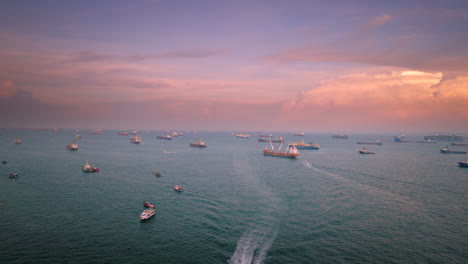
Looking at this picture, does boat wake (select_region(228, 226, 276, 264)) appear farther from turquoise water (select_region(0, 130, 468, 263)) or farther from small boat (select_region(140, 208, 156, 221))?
small boat (select_region(140, 208, 156, 221))

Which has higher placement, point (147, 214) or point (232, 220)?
point (232, 220)

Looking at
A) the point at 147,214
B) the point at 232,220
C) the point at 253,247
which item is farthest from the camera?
the point at 147,214

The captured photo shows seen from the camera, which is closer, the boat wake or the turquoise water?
the boat wake

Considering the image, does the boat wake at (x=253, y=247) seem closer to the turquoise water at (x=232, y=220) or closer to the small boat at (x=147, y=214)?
the turquoise water at (x=232, y=220)

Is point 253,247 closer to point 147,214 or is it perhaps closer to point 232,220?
point 232,220

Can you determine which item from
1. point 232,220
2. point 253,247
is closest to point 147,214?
point 232,220

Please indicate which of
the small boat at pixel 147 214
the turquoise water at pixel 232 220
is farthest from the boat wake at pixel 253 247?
the small boat at pixel 147 214

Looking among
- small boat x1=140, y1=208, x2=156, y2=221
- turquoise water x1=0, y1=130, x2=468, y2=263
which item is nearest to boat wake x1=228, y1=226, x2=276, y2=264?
turquoise water x1=0, y1=130, x2=468, y2=263

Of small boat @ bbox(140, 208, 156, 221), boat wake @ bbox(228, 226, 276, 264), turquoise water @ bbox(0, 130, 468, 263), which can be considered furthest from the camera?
small boat @ bbox(140, 208, 156, 221)

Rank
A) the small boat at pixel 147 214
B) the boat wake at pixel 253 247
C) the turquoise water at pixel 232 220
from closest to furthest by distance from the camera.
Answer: the boat wake at pixel 253 247 → the turquoise water at pixel 232 220 → the small boat at pixel 147 214
